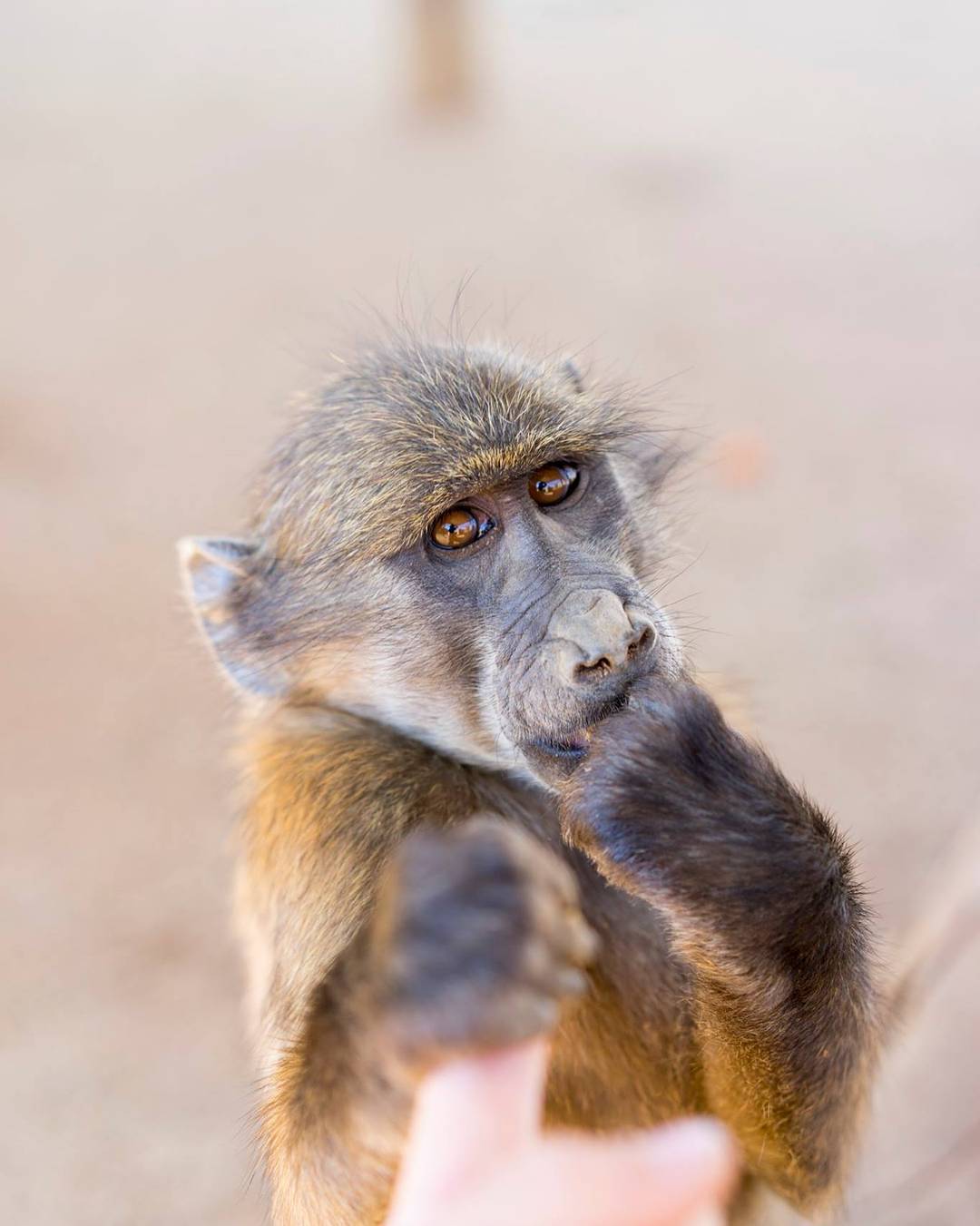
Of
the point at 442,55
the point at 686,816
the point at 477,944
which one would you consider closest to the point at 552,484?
the point at 686,816

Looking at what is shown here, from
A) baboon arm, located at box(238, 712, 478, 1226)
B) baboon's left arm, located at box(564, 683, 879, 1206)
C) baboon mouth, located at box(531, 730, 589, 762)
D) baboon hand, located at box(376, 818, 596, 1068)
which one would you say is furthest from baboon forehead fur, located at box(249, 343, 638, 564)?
baboon hand, located at box(376, 818, 596, 1068)

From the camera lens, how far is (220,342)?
999cm

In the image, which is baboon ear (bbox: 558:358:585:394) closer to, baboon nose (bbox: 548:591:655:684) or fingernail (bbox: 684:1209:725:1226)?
baboon nose (bbox: 548:591:655:684)

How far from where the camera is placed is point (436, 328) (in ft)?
13.0

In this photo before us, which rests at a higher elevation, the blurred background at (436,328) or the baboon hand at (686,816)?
the baboon hand at (686,816)

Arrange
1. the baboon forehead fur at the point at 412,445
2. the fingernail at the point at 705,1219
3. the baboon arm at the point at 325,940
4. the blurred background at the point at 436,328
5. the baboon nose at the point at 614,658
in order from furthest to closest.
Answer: the blurred background at the point at 436,328 → the baboon forehead fur at the point at 412,445 → the baboon nose at the point at 614,658 → the baboon arm at the point at 325,940 → the fingernail at the point at 705,1219

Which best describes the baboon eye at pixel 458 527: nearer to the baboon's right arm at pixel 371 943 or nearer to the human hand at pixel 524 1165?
the baboon's right arm at pixel 371 943

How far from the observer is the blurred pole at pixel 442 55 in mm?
13961

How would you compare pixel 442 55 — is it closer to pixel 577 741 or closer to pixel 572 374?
pixel 572 374

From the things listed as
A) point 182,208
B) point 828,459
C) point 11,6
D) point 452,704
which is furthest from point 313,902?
point 11,6

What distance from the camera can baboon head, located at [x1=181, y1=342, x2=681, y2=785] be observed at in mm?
2635

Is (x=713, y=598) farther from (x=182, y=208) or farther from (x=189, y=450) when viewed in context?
(x=182, y=208)

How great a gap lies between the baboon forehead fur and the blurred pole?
12.2 m

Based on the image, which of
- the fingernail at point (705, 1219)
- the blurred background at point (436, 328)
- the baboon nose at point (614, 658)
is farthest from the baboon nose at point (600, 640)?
the fingernail at point (705, 1219)
